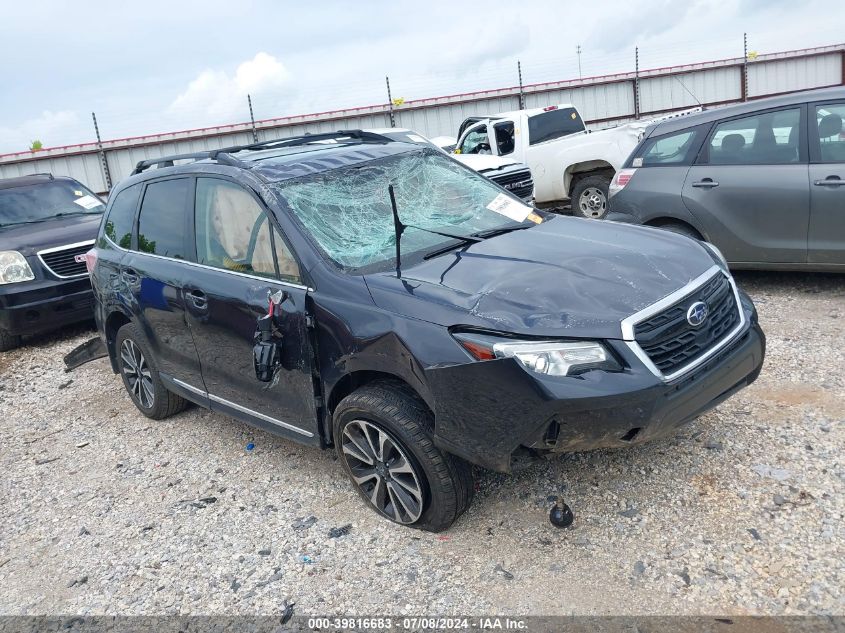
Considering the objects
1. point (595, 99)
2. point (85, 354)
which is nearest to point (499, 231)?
point (85, 354)

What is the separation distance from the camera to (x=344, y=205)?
12.4 feet

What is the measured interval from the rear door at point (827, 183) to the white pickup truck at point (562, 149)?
3.56m

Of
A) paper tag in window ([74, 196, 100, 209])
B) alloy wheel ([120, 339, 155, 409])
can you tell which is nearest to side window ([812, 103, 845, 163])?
alloy wheel ([120, 339, 155, 409])

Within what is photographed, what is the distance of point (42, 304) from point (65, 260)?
54cm

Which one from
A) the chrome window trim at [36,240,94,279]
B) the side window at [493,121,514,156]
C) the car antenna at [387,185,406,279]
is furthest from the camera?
the side window at [493,121,514,156]

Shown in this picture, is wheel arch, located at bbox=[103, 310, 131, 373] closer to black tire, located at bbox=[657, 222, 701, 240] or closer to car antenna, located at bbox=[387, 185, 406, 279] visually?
car antenna, located at bbox=[387, 185, 406, 279]

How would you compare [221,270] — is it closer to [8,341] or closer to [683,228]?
[683,228]

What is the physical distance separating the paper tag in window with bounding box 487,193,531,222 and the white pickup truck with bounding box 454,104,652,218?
16.9ft

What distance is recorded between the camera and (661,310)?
290cm

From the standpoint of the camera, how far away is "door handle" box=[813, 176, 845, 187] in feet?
17.5

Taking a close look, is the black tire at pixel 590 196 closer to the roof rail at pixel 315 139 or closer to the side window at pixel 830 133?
the side window at pixel 830 133

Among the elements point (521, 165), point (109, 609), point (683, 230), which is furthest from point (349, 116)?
point (109, 609)

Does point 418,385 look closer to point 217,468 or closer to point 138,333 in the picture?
point 217,468

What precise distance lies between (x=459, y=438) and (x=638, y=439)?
2.40 feet
